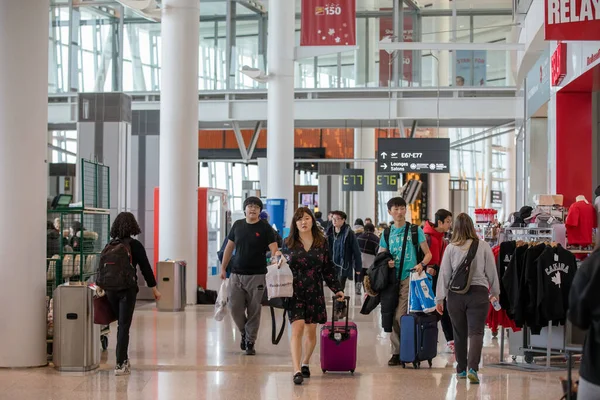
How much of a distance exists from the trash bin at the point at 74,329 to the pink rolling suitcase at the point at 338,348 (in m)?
2.11

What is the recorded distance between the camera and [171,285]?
15438 mm

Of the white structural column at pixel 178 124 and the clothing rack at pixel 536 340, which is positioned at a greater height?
the white structural column at pixel 178 124

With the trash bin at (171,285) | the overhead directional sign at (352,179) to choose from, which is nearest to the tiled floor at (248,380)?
the trash bin at (171,285)

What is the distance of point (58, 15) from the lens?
95.5 feet

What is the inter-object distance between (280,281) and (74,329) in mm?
1989

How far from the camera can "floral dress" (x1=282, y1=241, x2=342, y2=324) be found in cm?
830

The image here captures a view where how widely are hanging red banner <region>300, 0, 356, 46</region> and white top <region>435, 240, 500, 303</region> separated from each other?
10157 millimetres

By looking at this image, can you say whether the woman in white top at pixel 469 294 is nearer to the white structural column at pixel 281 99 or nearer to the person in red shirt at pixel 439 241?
the person in red shirt at pixel 439 241

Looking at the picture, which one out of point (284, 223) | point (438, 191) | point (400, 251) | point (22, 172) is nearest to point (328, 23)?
point (284, 223)

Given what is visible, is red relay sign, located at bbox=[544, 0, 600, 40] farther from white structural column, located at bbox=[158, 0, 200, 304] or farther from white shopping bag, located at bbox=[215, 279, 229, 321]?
white structural column, located at bbox=[158, 0, 200, 304]

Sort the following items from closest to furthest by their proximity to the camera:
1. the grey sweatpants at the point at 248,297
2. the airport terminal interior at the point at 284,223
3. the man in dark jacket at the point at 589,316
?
the man in dark jacket at the point at 589,316 < the airport terminal interior at the point at 284,223 < the grey sweatpants at the point at 248,297

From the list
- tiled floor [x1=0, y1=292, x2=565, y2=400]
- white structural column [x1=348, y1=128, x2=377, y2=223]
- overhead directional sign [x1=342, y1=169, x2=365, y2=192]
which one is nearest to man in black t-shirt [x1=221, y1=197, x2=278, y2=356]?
tiled floor [x1=0, y1=292, x2=565, y2=400]

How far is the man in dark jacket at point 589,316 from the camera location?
3734mm

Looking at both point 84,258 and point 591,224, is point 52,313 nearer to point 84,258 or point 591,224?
point 84,258
